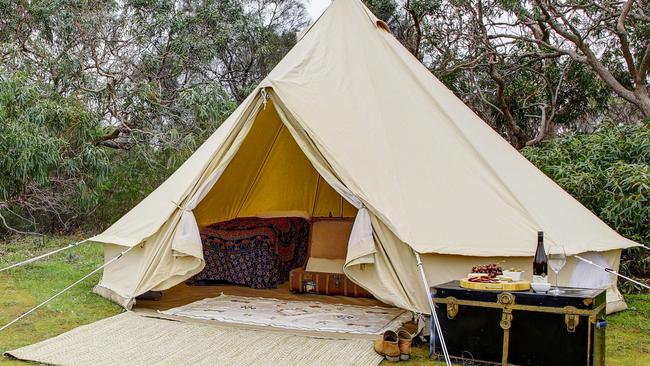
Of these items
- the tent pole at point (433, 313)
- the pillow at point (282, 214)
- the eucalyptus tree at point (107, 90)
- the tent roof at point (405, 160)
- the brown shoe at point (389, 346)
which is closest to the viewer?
the tent pole at point (433, 313)

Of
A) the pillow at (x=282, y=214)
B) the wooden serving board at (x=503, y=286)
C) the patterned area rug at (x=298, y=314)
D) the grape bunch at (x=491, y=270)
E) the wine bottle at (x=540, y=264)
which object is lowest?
the patterned area rug at (x=298, y=314)

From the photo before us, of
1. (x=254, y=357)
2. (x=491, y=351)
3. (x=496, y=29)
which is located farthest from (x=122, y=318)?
(x=496, y=29)

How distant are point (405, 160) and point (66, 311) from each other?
2.46 m

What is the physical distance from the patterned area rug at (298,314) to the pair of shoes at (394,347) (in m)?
0.43

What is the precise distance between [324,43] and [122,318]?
2.49 meters

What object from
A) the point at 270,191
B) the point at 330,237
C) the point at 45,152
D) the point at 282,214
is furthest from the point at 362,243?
the point at 45,152

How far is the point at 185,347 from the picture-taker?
3381 millimetres

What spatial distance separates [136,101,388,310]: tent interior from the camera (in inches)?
213

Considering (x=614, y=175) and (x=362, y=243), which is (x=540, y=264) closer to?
(x=362, y=243)

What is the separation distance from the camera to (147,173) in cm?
841

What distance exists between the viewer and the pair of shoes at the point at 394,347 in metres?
3.20

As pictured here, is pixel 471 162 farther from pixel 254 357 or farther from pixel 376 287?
pixel 254 357

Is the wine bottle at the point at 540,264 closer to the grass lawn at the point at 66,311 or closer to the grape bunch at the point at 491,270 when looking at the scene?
the grape bunch at the point at 491,270

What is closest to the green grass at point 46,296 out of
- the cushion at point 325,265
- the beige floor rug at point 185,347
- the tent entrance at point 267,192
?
the beige floor rug at point 185,347
